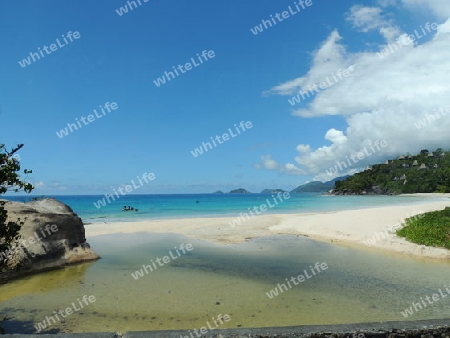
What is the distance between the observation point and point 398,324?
515 cm

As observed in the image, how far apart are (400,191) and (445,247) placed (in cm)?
14850

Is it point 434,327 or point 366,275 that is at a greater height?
point 434,327

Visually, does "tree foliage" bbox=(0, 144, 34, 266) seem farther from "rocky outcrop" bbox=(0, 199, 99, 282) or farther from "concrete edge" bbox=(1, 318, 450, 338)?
"rocky outcrop" bbox=(0, 199, 99, 282)

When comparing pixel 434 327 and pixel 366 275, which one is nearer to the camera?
pixel 434 327

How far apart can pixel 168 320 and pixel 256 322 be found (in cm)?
269

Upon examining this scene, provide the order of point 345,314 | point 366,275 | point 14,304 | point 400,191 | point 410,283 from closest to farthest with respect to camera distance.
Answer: point 345,314 → point 14,304 → point 410,283 → point 366,275 → point 400,191

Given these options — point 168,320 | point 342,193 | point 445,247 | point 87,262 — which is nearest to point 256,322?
point 168,320

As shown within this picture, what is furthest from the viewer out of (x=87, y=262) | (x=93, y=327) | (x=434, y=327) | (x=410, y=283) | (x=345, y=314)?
(x=87, y=262)

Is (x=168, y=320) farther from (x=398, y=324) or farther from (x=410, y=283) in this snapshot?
(x=410, y=283)

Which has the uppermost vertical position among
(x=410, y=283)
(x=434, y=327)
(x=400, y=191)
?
(x=434, y=327)

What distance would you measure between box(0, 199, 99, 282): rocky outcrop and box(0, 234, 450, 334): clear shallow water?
2.48 feet

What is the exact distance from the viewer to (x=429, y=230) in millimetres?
20844

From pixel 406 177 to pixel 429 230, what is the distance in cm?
15597

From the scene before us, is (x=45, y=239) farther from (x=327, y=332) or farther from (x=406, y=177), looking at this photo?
(x=406, y=177)
